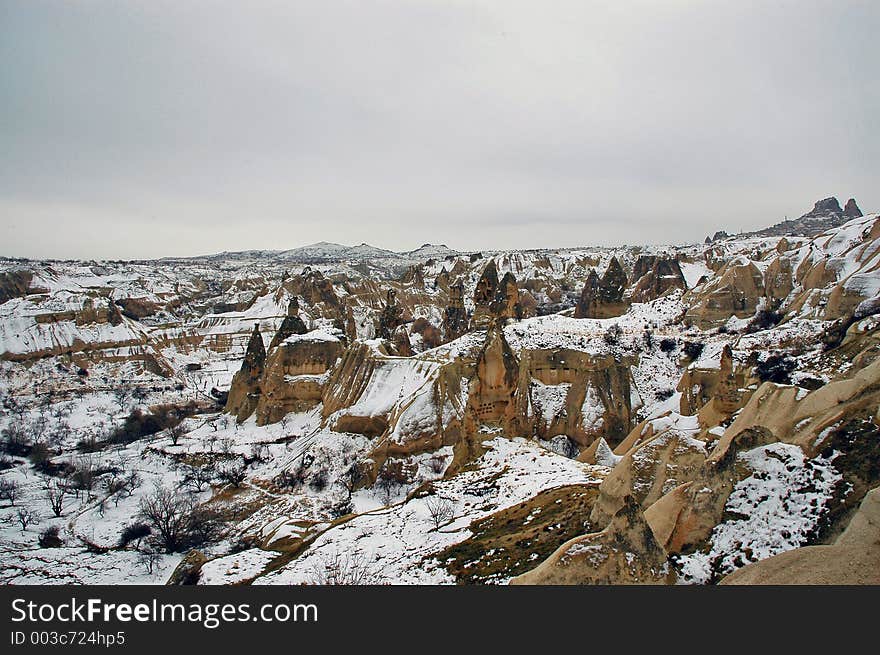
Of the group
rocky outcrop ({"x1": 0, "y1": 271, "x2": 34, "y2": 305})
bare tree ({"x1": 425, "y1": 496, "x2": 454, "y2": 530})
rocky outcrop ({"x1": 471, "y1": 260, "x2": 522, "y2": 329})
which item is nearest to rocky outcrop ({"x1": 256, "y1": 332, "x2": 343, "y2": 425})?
rocky outcrop ({"x1": 471, "y1": 260, "x2": 522, "y2": 329})

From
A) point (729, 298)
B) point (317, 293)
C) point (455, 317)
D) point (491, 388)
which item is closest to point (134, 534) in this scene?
point (491, 388)

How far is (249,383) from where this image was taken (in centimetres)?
4306

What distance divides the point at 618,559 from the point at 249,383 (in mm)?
40168

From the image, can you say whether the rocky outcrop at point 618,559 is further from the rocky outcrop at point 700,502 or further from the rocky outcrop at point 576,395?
the rocky outcrop at point 576,395

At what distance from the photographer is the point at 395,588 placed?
705 centimetres

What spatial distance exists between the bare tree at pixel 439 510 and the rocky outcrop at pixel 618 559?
352 inches

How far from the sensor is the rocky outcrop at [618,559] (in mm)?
8266

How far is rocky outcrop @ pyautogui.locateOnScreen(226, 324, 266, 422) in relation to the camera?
4218 cm

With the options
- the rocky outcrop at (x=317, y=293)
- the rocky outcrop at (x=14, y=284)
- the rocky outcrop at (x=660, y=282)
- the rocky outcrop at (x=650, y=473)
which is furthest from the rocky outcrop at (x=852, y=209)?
the rocky outcrop at (x=14, y=284)

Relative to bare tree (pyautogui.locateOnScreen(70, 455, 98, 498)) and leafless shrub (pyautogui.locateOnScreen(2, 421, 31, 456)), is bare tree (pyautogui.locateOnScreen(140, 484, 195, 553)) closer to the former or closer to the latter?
bare tree (pyautogui.locateOnScreen(70, 455, 98, 498))

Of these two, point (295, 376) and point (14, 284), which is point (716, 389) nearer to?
point (295, 376)

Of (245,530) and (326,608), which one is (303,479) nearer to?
(245,530)

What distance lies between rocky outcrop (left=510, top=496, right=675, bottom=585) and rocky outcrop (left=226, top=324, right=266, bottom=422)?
126ft

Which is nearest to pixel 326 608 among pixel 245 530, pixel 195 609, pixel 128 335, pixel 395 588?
pixel 395 588
